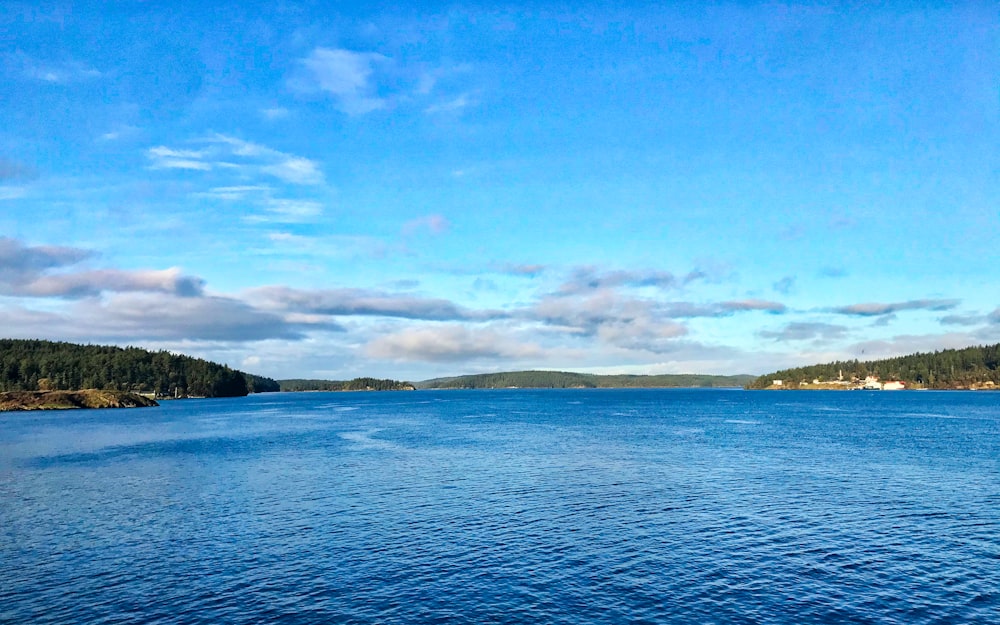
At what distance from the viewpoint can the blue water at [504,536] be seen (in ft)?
126

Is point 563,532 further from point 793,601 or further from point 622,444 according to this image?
point 622,444

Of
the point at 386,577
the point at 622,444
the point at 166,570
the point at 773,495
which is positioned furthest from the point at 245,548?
the point at 622,444

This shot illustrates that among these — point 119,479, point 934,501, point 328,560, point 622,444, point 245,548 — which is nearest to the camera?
point 328,560

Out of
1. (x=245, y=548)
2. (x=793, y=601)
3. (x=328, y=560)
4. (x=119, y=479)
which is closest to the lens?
(x=793, y=601)

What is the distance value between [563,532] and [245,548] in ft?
87.3

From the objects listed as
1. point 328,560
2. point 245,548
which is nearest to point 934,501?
point 328,560

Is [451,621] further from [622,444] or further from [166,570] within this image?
[622,444]

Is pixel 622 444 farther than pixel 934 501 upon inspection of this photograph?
Yes

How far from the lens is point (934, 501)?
66.8 m

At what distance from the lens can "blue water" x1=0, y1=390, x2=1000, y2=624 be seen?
38312mm

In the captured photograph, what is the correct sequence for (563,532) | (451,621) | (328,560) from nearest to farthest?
Answer: (451,621) → (328,560) → (563,532)

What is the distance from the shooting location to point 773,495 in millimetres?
69625

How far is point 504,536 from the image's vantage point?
53.6 m

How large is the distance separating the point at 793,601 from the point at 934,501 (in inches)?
1580
